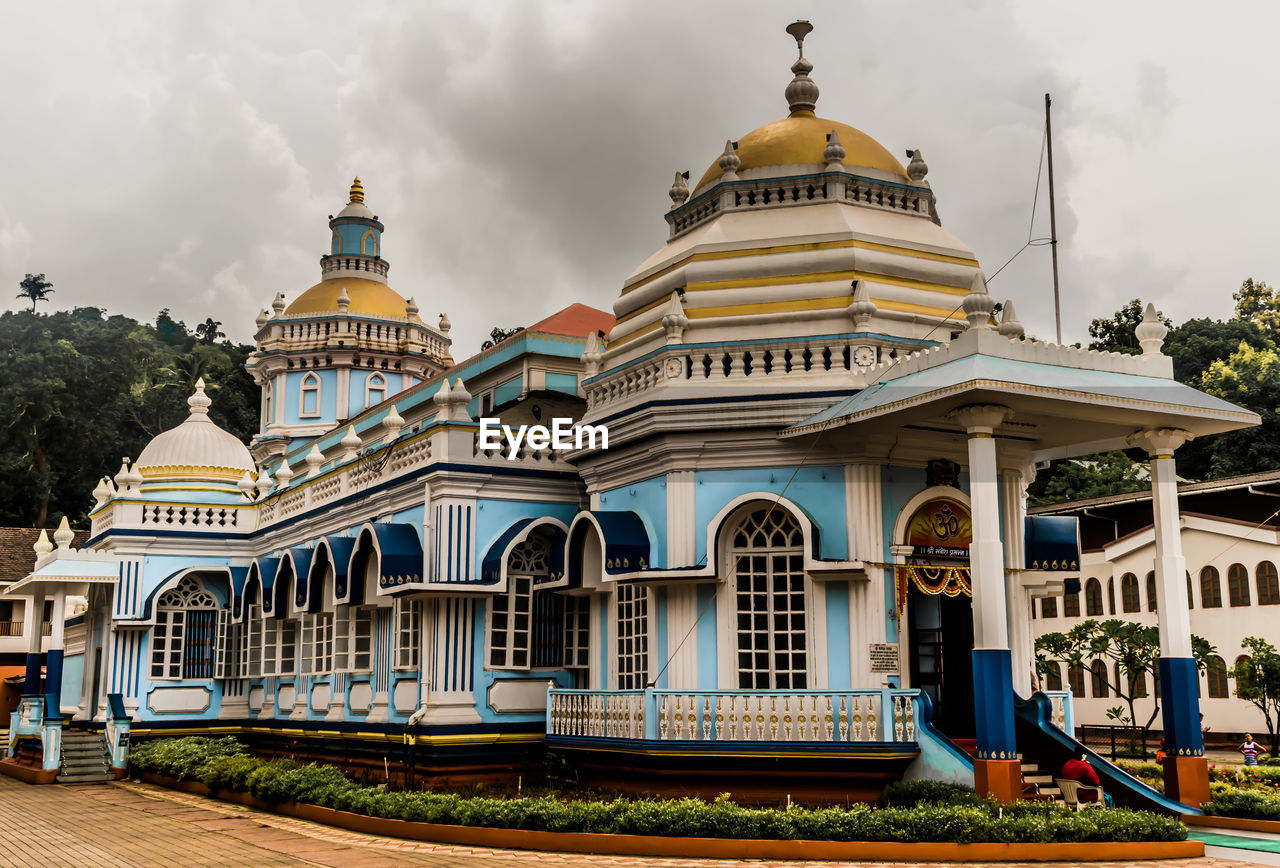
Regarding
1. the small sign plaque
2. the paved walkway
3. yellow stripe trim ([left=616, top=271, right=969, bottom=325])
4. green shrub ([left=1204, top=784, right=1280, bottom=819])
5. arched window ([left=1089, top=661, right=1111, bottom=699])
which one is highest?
yellow stripe trim ([left=616, top=271, right=969, bottom=325])

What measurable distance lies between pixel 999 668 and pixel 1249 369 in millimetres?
33860

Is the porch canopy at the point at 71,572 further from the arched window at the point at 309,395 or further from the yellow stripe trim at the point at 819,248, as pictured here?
the yellow stripe trim at the point at 819,248

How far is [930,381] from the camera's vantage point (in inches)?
548

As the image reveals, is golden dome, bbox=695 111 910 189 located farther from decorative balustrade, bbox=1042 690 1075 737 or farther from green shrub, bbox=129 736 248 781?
green shrub, bbox=129 736 248 781

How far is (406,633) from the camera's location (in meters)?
18.6

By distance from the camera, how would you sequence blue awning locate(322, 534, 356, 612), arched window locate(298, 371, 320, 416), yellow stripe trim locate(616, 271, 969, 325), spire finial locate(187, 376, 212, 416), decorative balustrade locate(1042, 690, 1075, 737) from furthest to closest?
arched window locate(298, 371, 320, 416) → spire finial locate(187, 376, 212, 416) → blue awning locate(322, 534, 356, 612) → yellow stripe trim locate(616, 271, 969, 325) → decorative balustrade locate(1042, 690, 1075, 737)

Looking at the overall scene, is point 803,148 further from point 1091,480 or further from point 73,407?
point 73,407

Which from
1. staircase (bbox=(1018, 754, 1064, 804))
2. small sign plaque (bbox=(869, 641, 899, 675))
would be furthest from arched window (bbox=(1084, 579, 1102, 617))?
small sign plaque (bbox=(869, 641, 899, 675))

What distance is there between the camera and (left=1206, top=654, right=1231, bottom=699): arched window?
1236 inches

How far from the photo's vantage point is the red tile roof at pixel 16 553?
43.3m

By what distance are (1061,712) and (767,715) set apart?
4.14m

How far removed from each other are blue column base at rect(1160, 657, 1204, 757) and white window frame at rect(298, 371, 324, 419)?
25.7 m

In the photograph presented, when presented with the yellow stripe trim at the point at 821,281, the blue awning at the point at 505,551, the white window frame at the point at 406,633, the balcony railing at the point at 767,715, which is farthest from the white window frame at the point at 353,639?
the yellow stripe trim at the point at 821,281

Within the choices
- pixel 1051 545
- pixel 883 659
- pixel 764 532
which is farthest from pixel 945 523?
pixel 764 532
